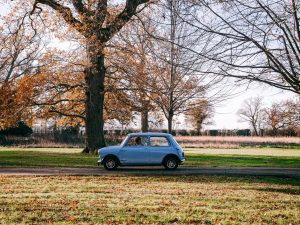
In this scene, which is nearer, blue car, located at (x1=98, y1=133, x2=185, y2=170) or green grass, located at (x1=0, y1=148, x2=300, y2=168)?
blue car, located at (x1=98, y1=133, x2=185, y2=170)

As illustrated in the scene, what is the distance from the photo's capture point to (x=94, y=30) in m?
25.2

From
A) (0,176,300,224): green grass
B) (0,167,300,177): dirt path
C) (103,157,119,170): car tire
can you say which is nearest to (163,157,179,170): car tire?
(0,167,300,177): dirt path

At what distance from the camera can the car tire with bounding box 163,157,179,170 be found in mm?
19828

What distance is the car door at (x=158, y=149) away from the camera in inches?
772

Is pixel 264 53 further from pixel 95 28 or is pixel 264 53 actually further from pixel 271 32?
pixel 95 28

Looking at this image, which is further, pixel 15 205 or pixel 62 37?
pixel 62 37

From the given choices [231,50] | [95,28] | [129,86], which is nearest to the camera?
[231,50]

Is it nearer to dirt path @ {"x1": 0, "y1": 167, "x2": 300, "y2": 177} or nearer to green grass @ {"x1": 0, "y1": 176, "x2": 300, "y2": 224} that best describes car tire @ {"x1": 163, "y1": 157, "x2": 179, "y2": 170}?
dirt path @ {"x1": 0, "y1": 167, "x2": 300, "y2": 177}

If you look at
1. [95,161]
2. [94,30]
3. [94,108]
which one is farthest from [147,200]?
[94,108]

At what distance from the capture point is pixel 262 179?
56.8 ft

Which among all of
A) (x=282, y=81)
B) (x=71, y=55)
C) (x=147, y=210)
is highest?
(x=71, y=55)

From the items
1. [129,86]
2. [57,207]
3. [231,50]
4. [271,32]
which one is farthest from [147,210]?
[129,86]

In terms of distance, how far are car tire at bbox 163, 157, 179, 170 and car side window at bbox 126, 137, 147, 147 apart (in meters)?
1.20

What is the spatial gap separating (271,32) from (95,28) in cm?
1653
